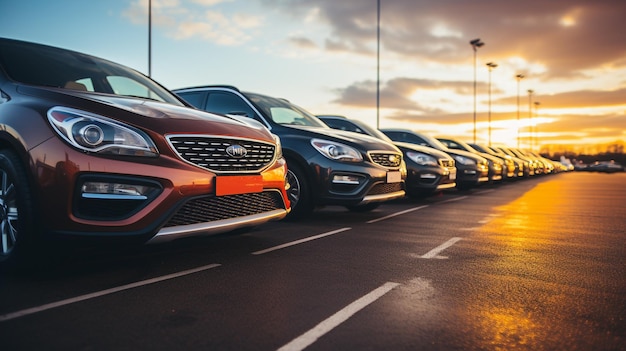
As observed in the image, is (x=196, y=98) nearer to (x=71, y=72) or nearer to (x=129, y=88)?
(x=129, y=88)

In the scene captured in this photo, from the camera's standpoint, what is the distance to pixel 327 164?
6.69m

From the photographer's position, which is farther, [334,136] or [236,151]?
[334,136]

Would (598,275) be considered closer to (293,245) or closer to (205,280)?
(293,245)

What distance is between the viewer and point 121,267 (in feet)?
13.3

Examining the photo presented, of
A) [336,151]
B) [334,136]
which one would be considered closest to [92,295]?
[336,151]

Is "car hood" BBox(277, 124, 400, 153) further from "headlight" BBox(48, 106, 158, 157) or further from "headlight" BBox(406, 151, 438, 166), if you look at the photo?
"headlight" BBox(48, 106, 158, 157)

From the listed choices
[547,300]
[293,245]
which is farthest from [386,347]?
[293,245]

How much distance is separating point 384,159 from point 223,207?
3.66 m

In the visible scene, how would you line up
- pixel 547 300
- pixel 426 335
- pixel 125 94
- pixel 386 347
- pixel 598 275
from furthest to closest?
pixel 125 94 < pixel 598 275 < pixel 547 300 < pixel 426 335 < pixel 386 347

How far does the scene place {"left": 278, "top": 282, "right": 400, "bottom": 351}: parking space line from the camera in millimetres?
2434

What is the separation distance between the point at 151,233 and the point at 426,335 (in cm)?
204

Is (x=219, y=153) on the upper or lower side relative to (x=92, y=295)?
upper

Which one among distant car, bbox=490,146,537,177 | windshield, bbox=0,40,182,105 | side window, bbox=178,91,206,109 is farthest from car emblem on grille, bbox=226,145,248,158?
distant car, bbox=490,146,537,177

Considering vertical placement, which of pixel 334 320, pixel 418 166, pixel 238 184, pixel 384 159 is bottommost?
pixel 334 320
